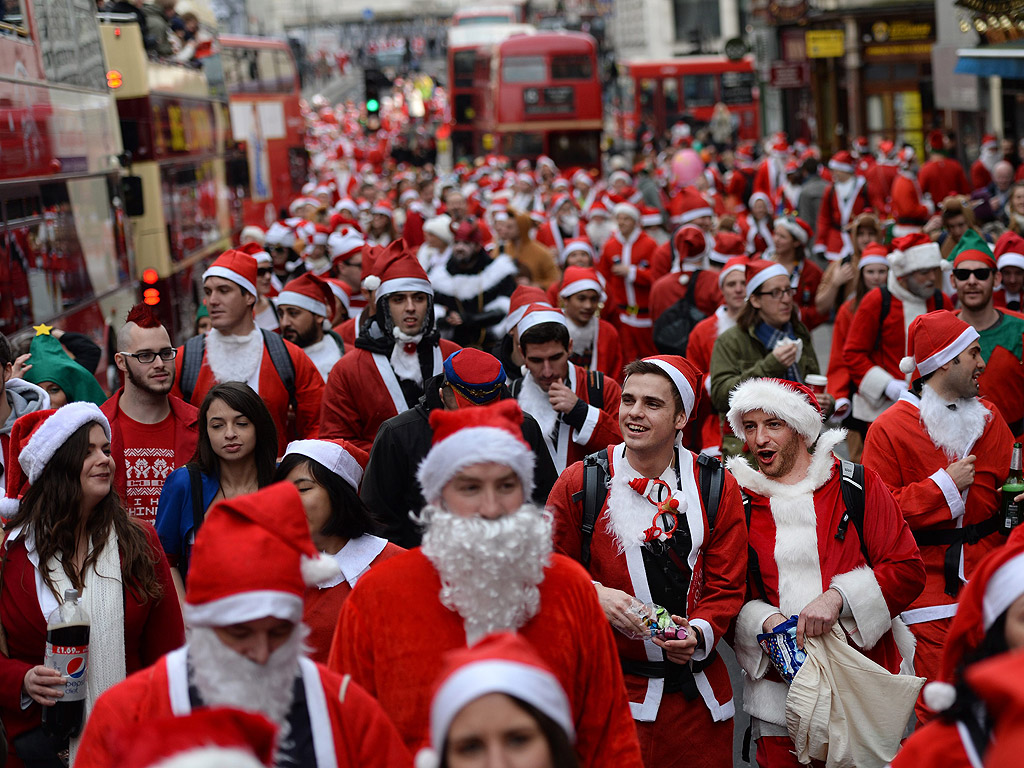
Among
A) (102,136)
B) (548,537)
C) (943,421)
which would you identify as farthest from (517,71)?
(548,537)

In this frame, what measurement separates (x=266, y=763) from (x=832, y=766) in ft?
8.40

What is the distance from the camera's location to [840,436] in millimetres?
4840

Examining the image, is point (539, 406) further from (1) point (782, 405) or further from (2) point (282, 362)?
(1) point (782, 405)

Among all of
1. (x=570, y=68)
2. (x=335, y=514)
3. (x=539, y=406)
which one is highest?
(x=570, y=68)

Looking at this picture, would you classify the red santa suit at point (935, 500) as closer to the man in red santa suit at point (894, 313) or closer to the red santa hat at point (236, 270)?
the man in red santa suit at point (894, 313)

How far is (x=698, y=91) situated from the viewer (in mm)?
45344

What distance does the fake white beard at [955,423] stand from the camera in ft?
17.7

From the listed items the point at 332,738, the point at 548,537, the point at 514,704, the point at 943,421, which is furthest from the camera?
the point at 943,421

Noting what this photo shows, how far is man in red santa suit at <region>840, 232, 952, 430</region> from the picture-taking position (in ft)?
25.5

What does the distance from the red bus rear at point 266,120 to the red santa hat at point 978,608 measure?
22151 millimetres

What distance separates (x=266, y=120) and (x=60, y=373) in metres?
23.3

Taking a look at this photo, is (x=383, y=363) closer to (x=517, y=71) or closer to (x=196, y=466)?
(x=196, y=466)

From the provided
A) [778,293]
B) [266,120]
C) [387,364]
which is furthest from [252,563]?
[266,120]

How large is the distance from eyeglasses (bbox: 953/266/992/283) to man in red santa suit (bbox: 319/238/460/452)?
266 centimetres
